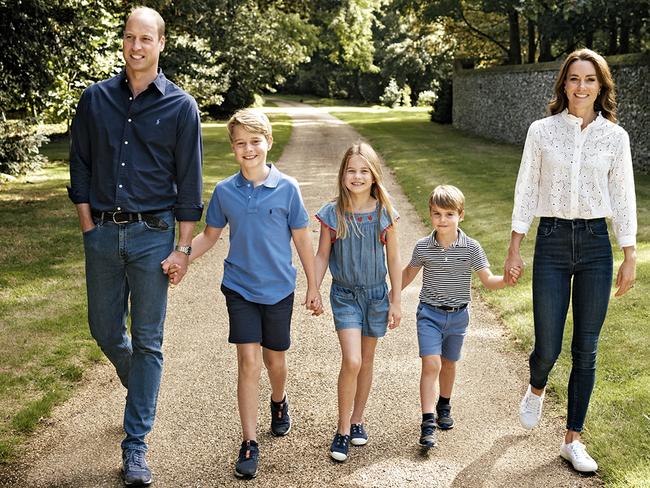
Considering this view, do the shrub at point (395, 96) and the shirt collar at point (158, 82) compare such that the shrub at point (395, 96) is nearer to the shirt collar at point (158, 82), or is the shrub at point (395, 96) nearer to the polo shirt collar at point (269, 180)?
the polo shirt collar at point (269, 180)

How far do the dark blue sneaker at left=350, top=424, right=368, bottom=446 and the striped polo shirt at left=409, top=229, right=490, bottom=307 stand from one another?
0.81 m

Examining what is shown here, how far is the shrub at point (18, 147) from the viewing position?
50.3 ft

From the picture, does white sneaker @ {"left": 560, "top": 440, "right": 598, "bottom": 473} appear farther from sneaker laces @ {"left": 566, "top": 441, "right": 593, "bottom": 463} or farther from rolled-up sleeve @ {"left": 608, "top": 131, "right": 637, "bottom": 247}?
rolled-up sleeve @ {"left": 608, "top": 131, "right": 637, "bottom": 247}

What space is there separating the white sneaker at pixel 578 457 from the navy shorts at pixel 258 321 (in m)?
1.60

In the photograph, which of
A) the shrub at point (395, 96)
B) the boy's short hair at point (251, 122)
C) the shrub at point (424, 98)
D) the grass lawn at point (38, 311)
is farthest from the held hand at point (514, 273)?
the shrub at point (395, 96)

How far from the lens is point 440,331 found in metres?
4.36

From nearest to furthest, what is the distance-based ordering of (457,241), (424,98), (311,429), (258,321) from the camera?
(258,321) < (457,241) < (311,429) < (424,98)

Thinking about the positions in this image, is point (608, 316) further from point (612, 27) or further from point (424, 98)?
point (424, 98)

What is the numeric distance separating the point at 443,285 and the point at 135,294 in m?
1.70

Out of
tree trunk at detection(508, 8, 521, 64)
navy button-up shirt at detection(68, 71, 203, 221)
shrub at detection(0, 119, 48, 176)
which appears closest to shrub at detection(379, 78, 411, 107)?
tree trunk at detection(508, 8, 521, 64)

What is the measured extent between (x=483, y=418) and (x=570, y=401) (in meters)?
0.67

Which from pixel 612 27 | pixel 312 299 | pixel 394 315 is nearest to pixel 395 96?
pixel 612 27

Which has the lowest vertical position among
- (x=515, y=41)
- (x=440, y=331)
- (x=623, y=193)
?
(x=440, y=331)

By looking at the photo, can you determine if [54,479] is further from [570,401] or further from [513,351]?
[513,351]
